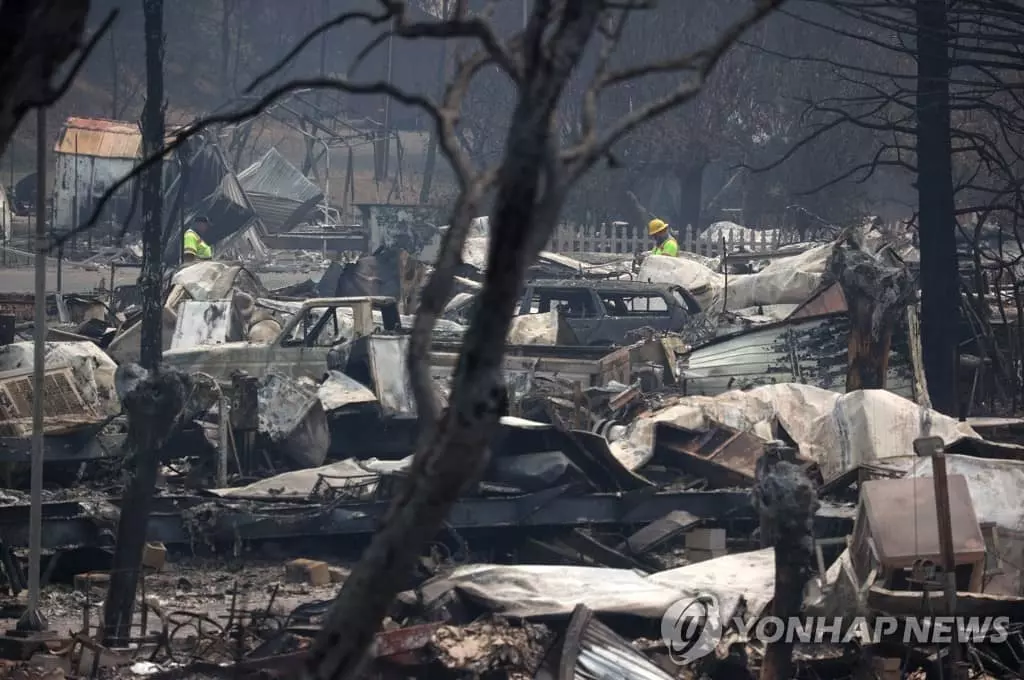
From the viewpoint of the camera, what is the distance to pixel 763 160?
3606cm

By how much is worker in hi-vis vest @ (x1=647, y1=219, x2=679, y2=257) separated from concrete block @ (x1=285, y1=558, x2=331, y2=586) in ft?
45.5

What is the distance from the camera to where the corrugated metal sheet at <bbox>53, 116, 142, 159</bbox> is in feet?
104

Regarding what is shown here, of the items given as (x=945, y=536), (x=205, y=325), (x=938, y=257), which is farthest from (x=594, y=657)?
(x=205, y=325)

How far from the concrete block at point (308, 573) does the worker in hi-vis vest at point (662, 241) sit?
13882mm

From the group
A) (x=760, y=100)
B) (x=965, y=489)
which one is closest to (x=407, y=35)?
(x=965, y=489)

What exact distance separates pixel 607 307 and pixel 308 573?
29.2ft

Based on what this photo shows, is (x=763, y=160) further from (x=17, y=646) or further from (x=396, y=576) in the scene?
(x=396, y=576)

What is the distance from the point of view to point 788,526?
18.4 ft

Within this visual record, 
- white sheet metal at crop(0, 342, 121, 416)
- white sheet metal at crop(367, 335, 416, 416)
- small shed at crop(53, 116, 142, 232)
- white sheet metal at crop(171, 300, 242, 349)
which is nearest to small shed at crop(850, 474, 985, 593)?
white sheet metal at crop(367, 335, 416, 416)

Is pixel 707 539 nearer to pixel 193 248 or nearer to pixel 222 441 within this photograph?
pixel 222 441

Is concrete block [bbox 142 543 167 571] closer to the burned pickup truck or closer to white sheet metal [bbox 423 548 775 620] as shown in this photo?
white sheet metal [bbox 423 548 775 620]

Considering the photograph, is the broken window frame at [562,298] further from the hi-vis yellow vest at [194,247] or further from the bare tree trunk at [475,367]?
the bare tree trunk at [475,367]

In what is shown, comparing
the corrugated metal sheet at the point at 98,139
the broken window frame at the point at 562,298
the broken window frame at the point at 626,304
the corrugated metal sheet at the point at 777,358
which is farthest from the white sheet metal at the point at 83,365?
the corrugated metal sheet at the point at 98,139

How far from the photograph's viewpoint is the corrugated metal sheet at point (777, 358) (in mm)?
13906
